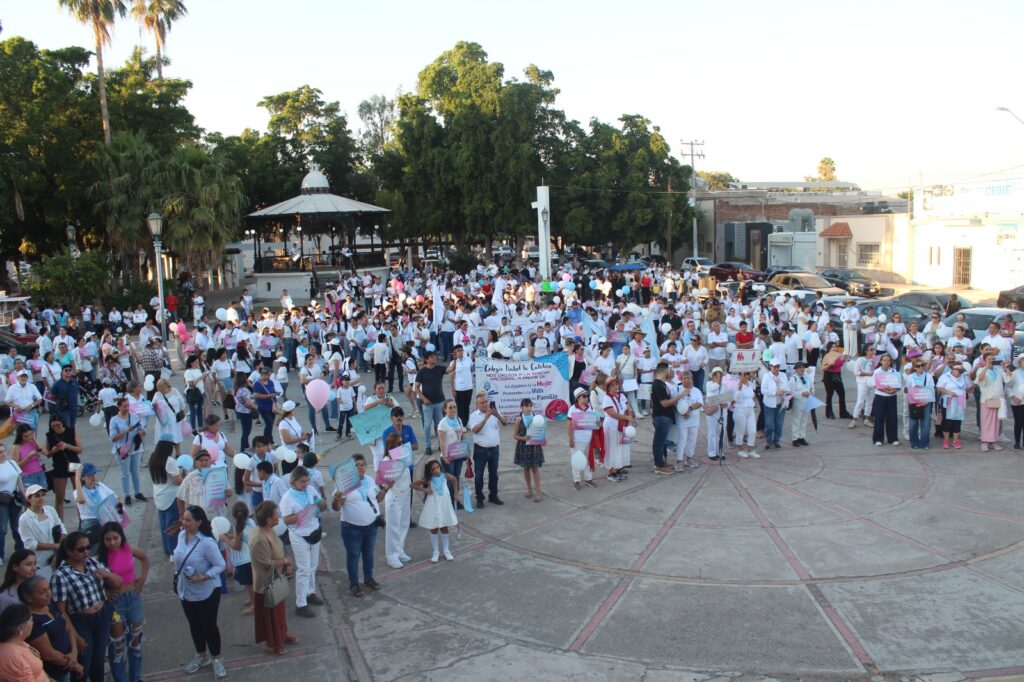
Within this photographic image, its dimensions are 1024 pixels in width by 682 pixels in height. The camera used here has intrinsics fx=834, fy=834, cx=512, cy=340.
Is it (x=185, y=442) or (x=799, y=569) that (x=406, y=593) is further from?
(x=185, y=442)

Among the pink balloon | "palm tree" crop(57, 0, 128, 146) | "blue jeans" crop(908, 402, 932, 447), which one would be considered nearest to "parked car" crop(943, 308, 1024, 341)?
"blue jeans" crop(908, 402, 932, 447)

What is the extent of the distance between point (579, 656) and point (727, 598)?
1883mm

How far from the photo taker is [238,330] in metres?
18.6

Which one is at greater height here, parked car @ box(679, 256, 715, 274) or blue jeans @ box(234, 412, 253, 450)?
parked car @ box(679, 256, 715, 274)

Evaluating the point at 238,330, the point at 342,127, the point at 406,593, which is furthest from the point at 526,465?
the point at 342,127

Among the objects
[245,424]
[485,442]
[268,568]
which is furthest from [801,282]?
[268,568]

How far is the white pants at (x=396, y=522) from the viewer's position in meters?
9.17

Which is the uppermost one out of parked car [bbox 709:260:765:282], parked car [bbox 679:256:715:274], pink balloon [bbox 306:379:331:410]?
parked car [bbox 679:256:715:274]

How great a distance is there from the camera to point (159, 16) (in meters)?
52.1

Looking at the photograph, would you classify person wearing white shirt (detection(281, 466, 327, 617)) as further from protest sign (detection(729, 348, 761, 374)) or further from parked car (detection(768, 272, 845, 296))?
parked car (detection(768, 272, 845, 296))

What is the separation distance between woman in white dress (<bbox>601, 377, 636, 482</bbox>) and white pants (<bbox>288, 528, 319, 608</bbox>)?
4950 millimetres

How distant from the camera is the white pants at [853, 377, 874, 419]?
14.3 meters

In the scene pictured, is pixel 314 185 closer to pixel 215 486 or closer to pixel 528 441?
pixel 528 441

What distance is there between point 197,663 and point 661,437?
7.28 metres
